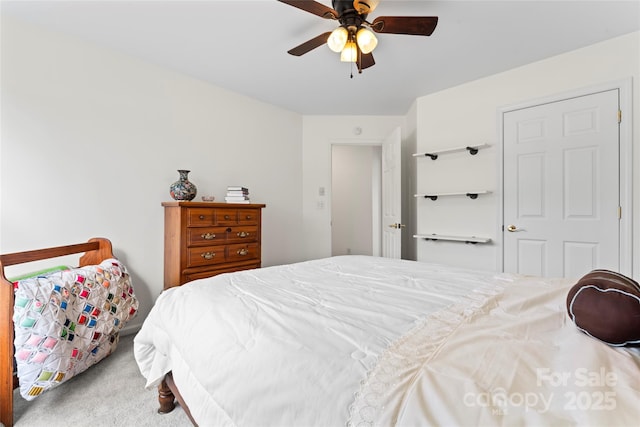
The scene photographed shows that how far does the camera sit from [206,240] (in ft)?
8.13

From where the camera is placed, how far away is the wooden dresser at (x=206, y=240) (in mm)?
2359

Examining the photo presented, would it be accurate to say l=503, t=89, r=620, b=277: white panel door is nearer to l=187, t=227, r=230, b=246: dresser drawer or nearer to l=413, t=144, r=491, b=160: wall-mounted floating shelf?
l=413, t=144, r=491, b=160: wall-mounted floating shelf

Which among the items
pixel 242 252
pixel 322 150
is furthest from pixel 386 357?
pixel 322 150

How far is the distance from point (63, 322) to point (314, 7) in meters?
2.16

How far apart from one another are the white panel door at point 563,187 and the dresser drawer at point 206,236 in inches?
107

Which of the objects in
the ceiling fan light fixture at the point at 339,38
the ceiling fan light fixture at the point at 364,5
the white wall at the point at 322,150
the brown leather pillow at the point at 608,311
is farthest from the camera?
the white wall at the point at 322,150

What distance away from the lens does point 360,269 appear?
5.45 ft

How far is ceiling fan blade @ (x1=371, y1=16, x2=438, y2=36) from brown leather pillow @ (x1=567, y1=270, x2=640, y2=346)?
1.45 meters

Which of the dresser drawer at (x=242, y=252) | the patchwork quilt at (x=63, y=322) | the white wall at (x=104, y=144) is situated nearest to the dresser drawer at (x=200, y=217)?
the dresser drawer at (x=242, y=252)

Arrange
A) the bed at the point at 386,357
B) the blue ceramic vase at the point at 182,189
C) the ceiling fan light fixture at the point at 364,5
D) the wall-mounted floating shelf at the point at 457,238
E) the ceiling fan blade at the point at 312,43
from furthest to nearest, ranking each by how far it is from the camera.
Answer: the wall-mounted floating shelf at the point at 457,238, the blue ceramic vase at the point at 182,189, the ceiling fan blade at the point at 312,43, the ceiling fan light fixture at the point at 364,5, the bed at the point at 386,357

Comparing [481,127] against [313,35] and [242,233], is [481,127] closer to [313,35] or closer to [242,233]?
[313,35]

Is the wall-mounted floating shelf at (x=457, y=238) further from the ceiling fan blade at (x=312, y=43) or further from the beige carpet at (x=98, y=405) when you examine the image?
the beige carpet at (x=98, y=405)

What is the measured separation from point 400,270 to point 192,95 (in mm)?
2625

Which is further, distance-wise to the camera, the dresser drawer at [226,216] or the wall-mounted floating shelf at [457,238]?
the wall-mounted floating shelf at [457,238]
